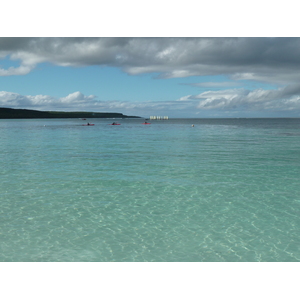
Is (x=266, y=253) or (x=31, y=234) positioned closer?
(x=266, y=253)

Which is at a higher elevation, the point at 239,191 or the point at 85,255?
the point at 239,191

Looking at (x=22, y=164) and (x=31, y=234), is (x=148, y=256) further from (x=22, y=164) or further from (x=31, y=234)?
(x=22, y=164)

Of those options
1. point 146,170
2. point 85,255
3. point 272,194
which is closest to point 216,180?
point 272,194

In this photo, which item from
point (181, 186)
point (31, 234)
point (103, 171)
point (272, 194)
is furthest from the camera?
point (103, 171)

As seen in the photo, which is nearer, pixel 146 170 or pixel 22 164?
pixel 146 170

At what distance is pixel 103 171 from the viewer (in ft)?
87.5

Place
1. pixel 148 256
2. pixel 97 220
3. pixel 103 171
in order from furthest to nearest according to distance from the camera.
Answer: pixel 103 171 < pixel 97 220 < pixel 148 256

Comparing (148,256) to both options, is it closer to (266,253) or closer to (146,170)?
(266,253)

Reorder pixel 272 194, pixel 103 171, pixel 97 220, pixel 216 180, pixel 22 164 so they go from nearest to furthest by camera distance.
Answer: pixel 97 220
pixel 272 194
pixel 216 180
pixel 103 171
pixel 22 164

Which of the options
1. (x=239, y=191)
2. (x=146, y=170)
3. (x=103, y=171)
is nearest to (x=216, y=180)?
(x=239, y=191)

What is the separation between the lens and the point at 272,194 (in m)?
19.1

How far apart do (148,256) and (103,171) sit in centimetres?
1612

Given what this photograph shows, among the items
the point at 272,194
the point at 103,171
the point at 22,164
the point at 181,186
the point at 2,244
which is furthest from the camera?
the point at 22,164

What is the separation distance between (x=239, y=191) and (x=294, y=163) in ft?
48.3
